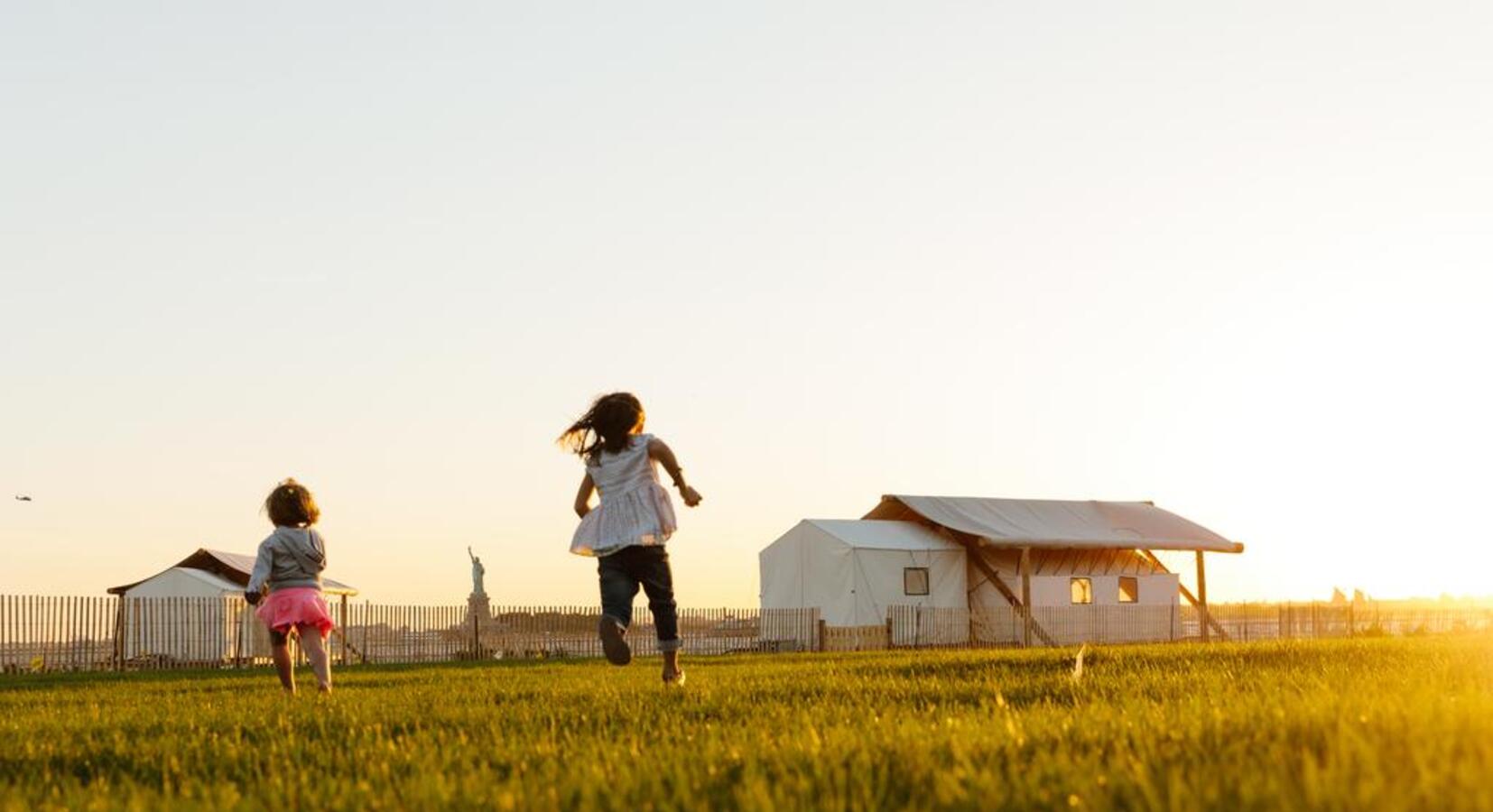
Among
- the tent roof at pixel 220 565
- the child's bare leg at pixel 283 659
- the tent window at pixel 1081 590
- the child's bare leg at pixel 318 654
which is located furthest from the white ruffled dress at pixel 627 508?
the tent window at pixel 1081 590

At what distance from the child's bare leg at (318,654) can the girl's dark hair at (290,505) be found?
73 cm

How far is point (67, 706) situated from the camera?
879 cm

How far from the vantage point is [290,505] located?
1044 cm

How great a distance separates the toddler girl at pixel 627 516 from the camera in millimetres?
8891

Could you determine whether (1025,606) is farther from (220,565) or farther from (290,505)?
(290,505)

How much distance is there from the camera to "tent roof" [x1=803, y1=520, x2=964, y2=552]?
41438mm

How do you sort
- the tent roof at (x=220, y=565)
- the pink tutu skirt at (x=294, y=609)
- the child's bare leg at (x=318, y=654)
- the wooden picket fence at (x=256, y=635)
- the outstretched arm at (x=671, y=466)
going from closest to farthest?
the outstretched arm at (x=671, y=466)
the child's bare leg at (x=318, y=654)
the pink tutu skirt at (x=294, y=609)
the wooden picket fence at (x=256, y=635)
the tent roof at (x=220, y=565)

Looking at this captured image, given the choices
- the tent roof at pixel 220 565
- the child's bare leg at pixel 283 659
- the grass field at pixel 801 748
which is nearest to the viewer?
the grass field at pixel 801 748

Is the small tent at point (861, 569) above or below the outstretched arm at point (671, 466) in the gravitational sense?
below

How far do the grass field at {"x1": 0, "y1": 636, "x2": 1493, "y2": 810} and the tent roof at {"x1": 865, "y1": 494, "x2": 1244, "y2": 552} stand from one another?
3396 centimetres

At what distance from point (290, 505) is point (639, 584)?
9.52 feet

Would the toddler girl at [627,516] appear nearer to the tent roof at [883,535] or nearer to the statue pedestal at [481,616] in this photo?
the statue pedestal at [481,616]

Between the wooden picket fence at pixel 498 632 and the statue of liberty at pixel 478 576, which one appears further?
the statue of liberty at pixel 478 576

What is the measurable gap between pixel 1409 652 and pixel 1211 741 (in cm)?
1034
